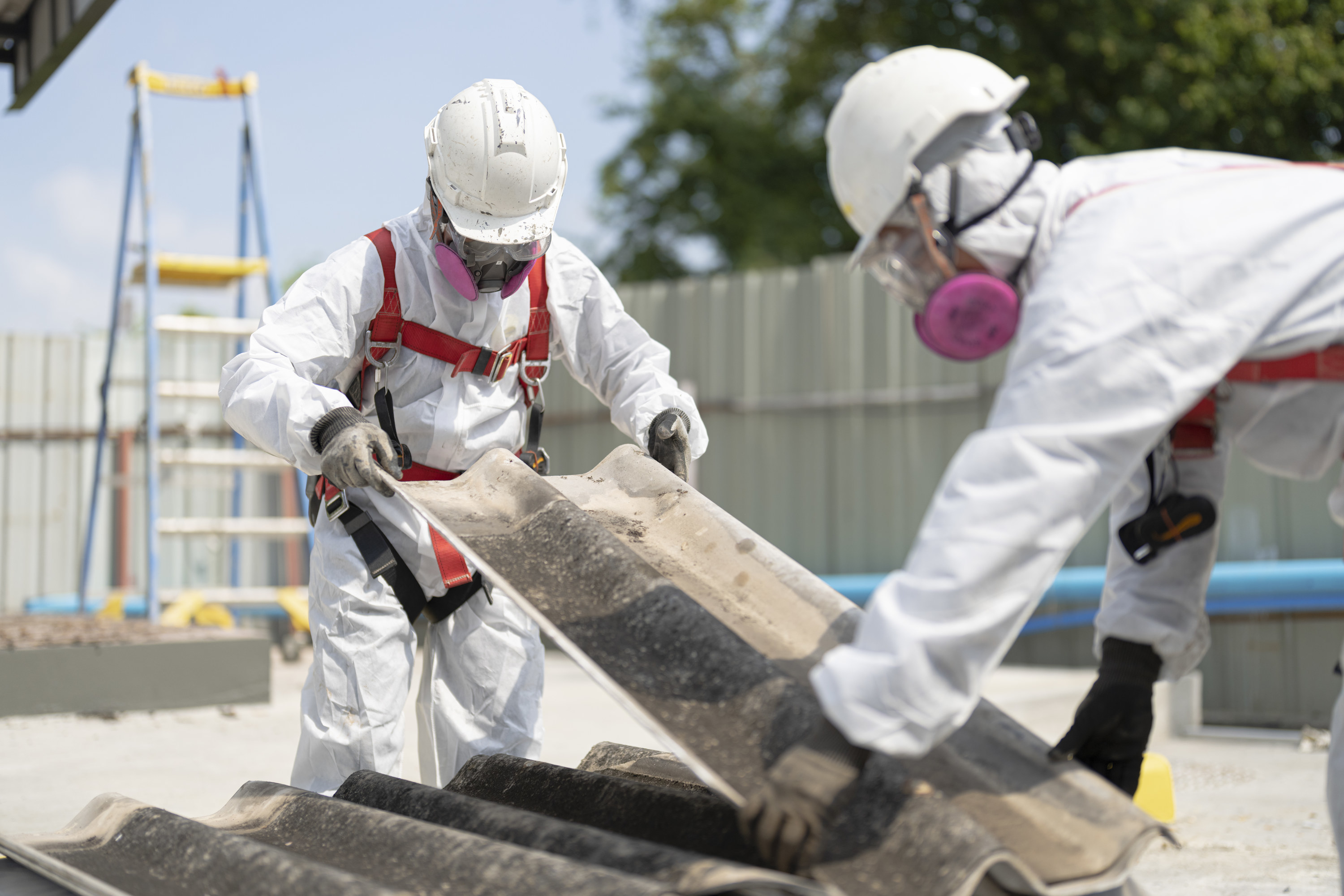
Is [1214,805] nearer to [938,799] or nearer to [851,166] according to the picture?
[938,799]

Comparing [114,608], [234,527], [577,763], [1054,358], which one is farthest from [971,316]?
[114,608]

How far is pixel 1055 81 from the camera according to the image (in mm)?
15859

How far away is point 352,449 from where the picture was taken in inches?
101

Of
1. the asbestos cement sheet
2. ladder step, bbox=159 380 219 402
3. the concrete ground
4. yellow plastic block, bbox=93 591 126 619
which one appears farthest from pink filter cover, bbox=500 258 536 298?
yellow plastic block, bbox=93 591 126 619

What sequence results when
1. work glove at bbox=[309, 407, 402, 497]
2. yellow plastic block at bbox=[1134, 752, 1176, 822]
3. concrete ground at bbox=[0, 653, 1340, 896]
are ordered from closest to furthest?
1. work glove at bbox=[309, 407, 402, 497]
2. concrete ground at bbox=[0, 653, 1340, 896]
3. yellow plastic block at bbox=[1134, 752, 1176, 822]

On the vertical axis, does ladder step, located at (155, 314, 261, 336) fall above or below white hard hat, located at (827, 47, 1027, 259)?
below

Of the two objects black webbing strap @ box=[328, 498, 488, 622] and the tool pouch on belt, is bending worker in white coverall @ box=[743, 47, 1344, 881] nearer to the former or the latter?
the tool pouch on belt

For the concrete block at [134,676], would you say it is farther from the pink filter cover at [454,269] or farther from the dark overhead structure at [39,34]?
the pink filter cover at [454,269]

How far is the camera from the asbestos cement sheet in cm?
171

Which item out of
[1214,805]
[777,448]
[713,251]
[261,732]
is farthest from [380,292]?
[713,251]

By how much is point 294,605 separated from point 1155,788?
18.1 ft

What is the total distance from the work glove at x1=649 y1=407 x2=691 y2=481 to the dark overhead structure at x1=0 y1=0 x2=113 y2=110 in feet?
13.6

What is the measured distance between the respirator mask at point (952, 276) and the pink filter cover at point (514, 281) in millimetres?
1252

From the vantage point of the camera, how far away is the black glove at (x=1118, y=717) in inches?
79.7
